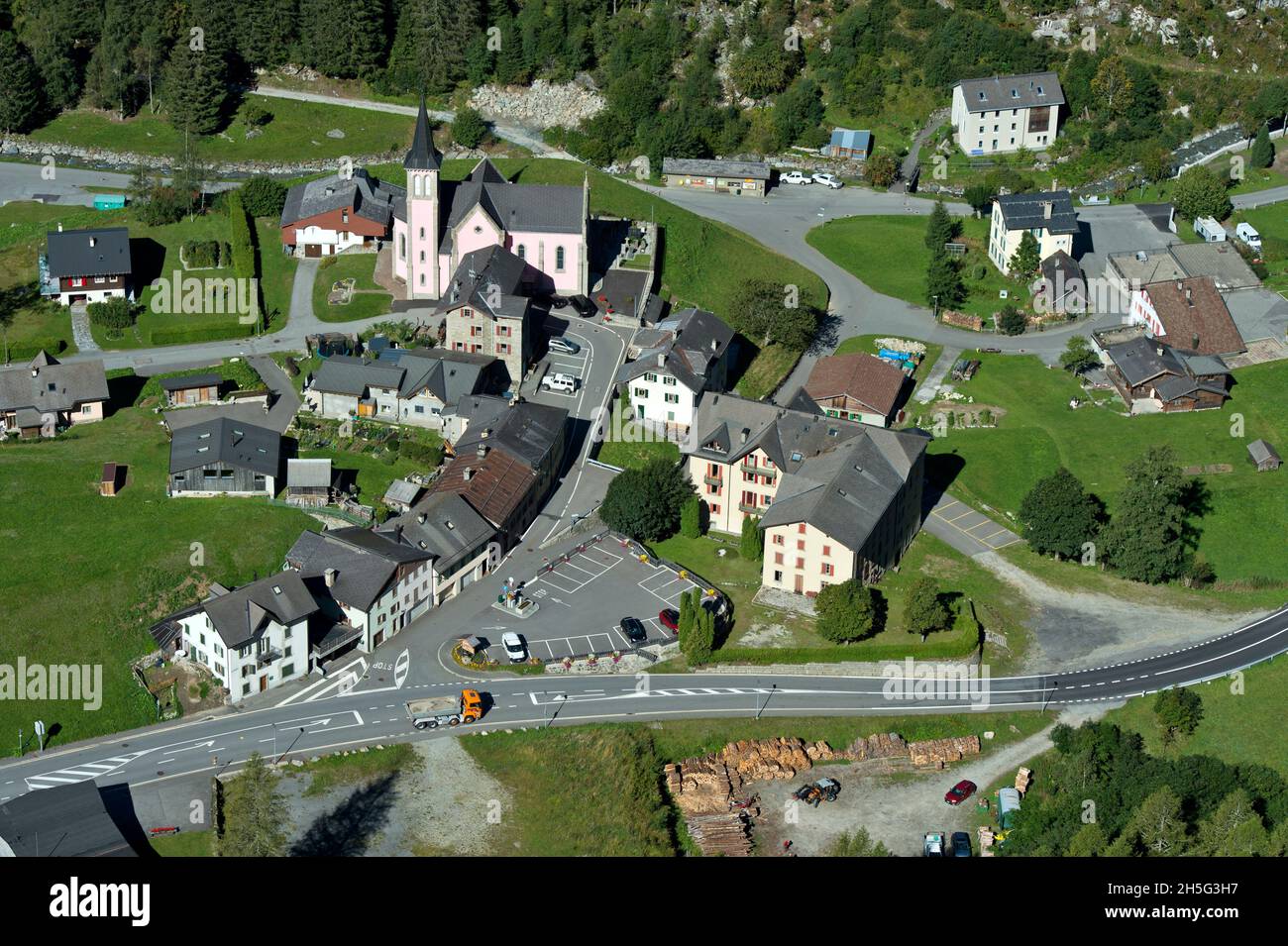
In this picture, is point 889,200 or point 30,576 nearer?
point 30,576

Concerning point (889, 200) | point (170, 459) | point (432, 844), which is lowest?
point (432, 844)

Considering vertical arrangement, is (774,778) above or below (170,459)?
below

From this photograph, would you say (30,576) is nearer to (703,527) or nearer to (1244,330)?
(703,527)

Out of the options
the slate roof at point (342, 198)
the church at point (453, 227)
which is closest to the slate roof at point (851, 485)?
the church at point (453, 227)

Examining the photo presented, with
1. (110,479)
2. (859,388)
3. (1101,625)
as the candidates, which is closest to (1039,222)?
(859,388)

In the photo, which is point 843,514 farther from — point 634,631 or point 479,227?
point 479,227

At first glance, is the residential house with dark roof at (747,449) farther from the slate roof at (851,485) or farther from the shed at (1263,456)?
the shed at (1263,456)

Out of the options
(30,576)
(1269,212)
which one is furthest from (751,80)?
(30,576)
